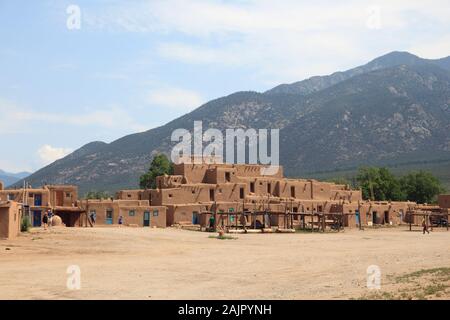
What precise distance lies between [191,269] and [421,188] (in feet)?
272

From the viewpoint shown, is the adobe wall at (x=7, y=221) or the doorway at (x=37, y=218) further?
the doorway at (x=37, y=218)

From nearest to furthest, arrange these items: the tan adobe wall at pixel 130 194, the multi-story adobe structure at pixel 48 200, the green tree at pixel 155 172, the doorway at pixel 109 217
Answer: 1. the multi-story adobe structure at pixel 48 200
2. the doorway at pixel 109 217
3. the tan adobe wall at pixel 130 194
4. the green tree at pixel 155 172

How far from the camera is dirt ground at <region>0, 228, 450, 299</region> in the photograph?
17.7 meters

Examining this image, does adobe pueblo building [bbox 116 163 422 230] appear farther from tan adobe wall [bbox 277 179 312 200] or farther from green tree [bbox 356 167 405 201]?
green tree [bbox 356 167 405 201]

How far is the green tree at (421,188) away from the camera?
A: 100 meters

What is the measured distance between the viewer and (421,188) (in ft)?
331

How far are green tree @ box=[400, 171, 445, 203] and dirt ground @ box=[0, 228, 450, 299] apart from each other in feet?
218

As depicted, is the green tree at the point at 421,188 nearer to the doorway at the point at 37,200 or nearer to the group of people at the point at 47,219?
the doorway at the point at 37,200

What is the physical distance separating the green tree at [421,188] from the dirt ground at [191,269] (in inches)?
2616

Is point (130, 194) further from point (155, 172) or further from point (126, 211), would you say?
point (155, 172)

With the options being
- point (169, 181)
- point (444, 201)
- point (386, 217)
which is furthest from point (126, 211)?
point (444, 201)

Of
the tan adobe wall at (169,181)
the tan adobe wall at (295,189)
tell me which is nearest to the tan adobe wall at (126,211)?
the tan adobe wall at (169,181)
